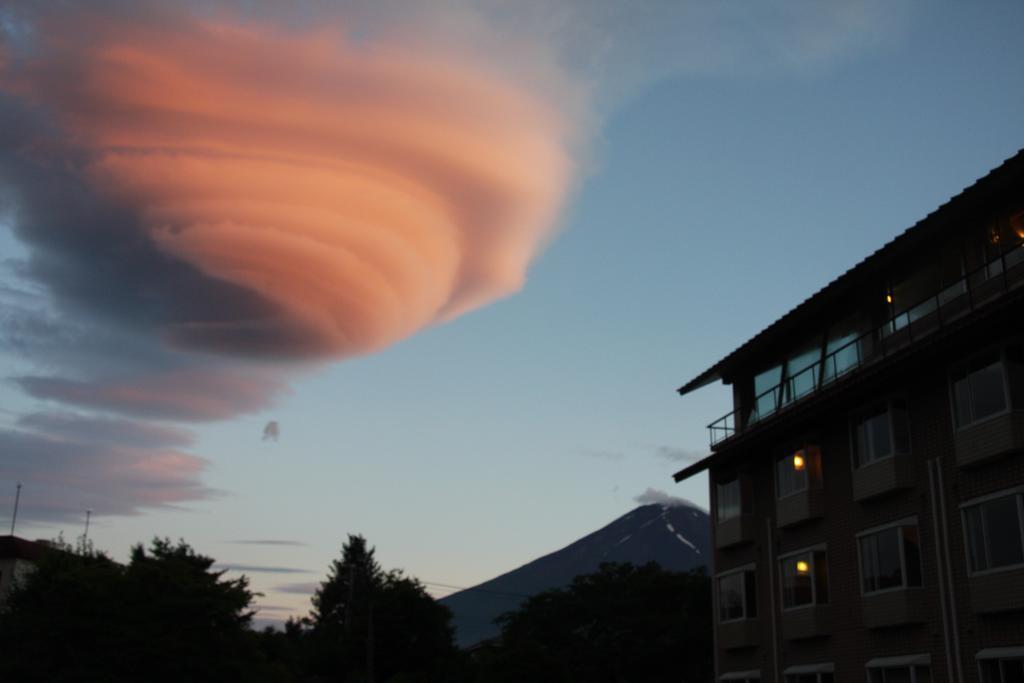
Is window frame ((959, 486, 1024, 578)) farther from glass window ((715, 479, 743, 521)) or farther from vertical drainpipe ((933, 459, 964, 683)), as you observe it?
glass window ((715, 479, 743, 521))

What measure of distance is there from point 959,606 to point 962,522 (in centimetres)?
212

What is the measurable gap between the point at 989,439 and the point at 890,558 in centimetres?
549

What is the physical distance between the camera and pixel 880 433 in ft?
101

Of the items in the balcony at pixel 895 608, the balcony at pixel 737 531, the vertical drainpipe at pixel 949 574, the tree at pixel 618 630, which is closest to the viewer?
the vertical drainpipe at pixel 949 574

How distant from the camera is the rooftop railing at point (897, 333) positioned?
91.0 ft

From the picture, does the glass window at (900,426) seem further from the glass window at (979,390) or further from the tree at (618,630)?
the tree at (618,630)

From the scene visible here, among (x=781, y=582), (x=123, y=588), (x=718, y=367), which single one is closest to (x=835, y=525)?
(x=781, y=582)

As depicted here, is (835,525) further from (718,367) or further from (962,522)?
(718,367)

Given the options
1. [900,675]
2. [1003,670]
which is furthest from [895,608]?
[1003,670]

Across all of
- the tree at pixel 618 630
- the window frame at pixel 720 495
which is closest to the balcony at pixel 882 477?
the window frame at pixel 720 495

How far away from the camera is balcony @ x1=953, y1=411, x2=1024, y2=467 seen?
82.3ft

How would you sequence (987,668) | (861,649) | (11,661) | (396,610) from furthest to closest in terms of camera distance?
(396,610) → (11,661) → (861,649) → (987,668)

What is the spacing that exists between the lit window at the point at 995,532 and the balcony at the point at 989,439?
3.54 ft

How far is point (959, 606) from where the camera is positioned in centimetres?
2667
